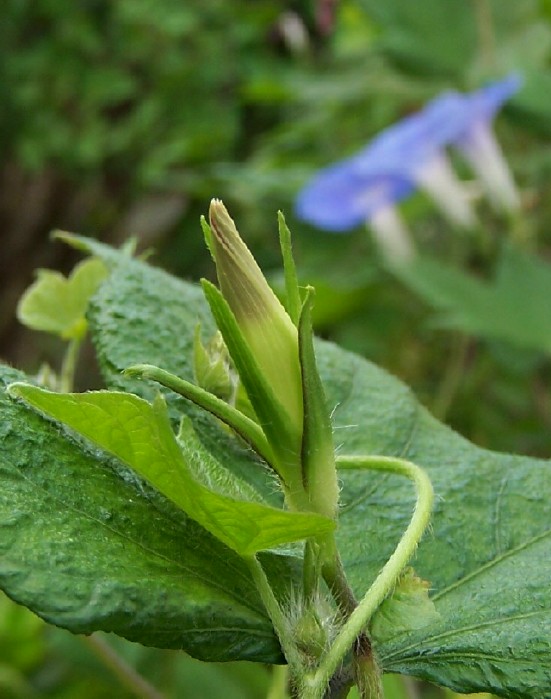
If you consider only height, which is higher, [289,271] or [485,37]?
[289,271]

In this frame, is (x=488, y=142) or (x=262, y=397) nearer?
(x=262, y=397)

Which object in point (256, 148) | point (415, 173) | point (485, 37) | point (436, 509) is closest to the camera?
point (436, 509)

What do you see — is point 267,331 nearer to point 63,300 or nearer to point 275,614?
point 275,614

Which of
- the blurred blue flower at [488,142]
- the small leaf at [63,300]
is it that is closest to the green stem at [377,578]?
the small leaf at [63,300]

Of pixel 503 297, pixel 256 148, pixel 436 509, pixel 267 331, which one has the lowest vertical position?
pixel 256 148

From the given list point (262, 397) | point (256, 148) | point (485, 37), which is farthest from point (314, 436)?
point (256, 148)

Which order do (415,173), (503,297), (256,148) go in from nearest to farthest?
(503,297), (415,173), (256,148)

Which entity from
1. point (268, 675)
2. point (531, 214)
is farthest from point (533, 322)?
point (268, 675)
